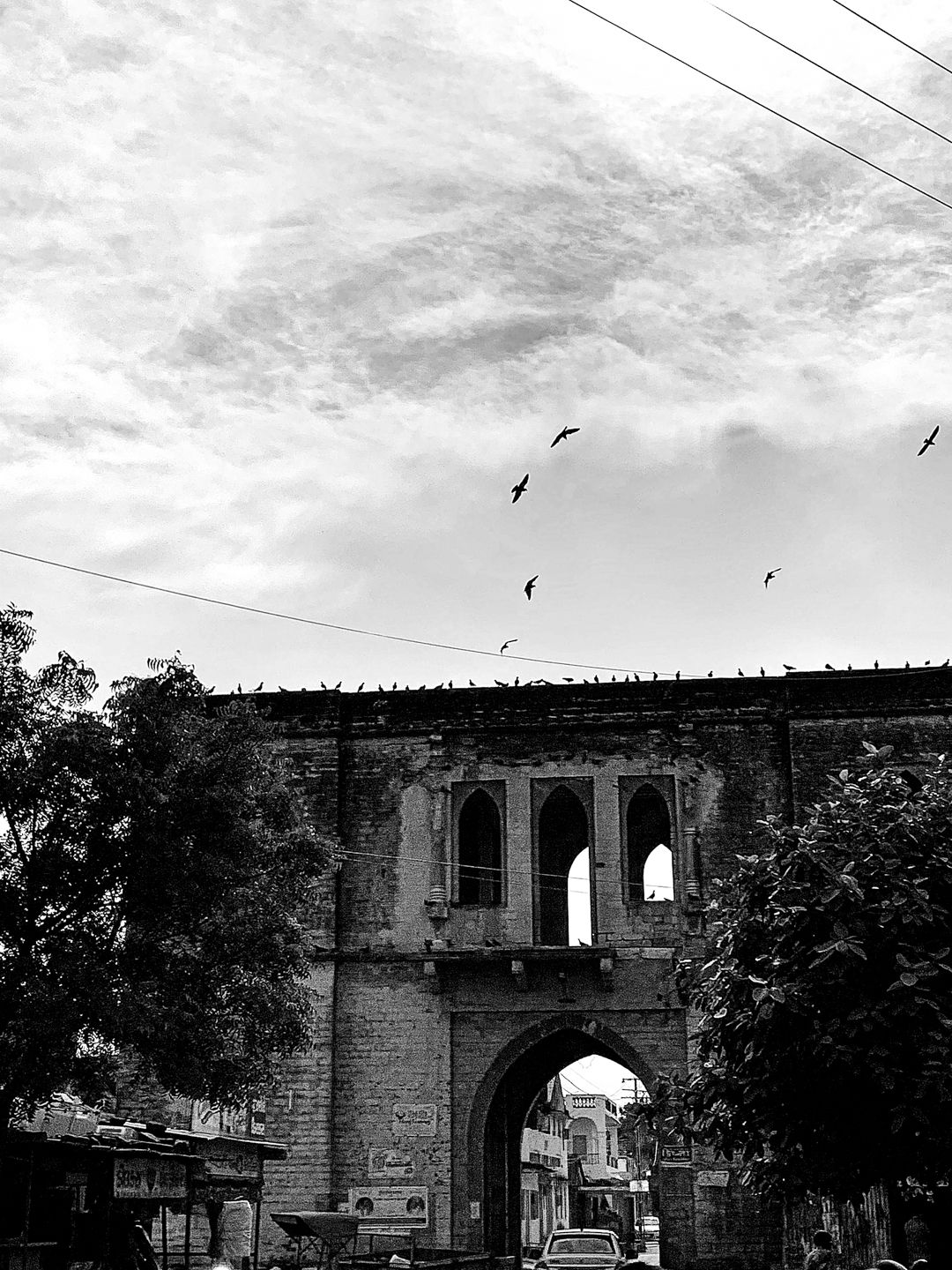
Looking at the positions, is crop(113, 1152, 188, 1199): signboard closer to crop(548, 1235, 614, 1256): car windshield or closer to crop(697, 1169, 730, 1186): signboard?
crop(548, 1235, 614, 1256): car windshield

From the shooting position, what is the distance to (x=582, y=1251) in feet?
77.9

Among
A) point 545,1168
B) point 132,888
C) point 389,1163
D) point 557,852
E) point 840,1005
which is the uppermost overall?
point 557,852

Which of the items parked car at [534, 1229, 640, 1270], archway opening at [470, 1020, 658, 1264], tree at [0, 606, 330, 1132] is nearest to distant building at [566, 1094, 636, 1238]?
archway opening at [470, 1020, 658, 1264]

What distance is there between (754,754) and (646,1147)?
6.74 m

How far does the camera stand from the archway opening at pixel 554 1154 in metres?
24.7

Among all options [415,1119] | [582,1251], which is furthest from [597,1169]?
[415,1119]

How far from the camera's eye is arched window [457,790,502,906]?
85.6 feet

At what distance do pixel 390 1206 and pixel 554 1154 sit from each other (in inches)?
1953

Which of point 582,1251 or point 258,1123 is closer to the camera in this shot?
point 582,1251

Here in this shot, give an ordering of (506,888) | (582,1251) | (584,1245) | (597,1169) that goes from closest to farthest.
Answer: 1. (582,1251)
2. (584,1245)
3. (506,888)
4. (597,1169)

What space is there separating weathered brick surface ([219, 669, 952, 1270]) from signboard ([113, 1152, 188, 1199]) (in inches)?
245

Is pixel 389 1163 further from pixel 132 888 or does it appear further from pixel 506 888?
pixel 132 888

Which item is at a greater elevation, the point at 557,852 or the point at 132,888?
the point at 557,852

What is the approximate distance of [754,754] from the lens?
25.3 meters
